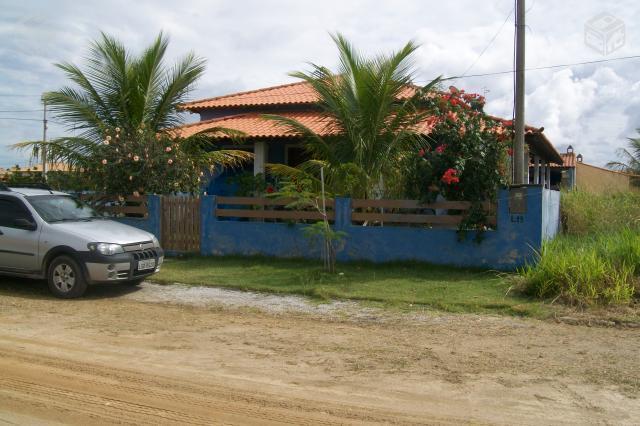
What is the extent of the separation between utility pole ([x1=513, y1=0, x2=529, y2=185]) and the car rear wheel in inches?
306

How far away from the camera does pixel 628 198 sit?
1380 cm

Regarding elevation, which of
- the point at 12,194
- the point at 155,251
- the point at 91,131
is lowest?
the point at 155,251

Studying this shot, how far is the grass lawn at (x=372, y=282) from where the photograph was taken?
8.47m

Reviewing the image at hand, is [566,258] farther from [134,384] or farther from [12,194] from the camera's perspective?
[12,194]

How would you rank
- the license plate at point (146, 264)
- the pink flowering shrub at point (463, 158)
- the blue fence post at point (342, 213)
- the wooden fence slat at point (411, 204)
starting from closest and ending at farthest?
the license plate at point (146, 264) < the pink flowering shrub at point (463, 158) < the wooden fence slat at point (411, 204) < the blue fence post at point (342, 213)

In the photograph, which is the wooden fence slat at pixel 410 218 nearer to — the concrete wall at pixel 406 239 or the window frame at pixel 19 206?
the concrete wall at pixel 406 239

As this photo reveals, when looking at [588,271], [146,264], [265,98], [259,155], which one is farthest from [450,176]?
[265,98]

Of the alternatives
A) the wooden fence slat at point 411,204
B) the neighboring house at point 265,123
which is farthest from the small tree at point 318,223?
the neighboring house at point 265,123

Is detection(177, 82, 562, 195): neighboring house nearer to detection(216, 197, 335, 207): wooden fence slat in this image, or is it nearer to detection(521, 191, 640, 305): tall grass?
detection(216, 197, 335, 207): wooden fence slat

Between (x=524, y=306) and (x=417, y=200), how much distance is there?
3.52 meters

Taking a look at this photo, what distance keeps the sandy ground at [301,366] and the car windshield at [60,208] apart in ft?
4.85

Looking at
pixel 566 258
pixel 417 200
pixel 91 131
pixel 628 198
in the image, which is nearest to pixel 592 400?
pixel 566 258

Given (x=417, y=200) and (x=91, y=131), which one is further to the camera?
(x=91, y=131)

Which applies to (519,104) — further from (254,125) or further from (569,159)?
(569,159)
